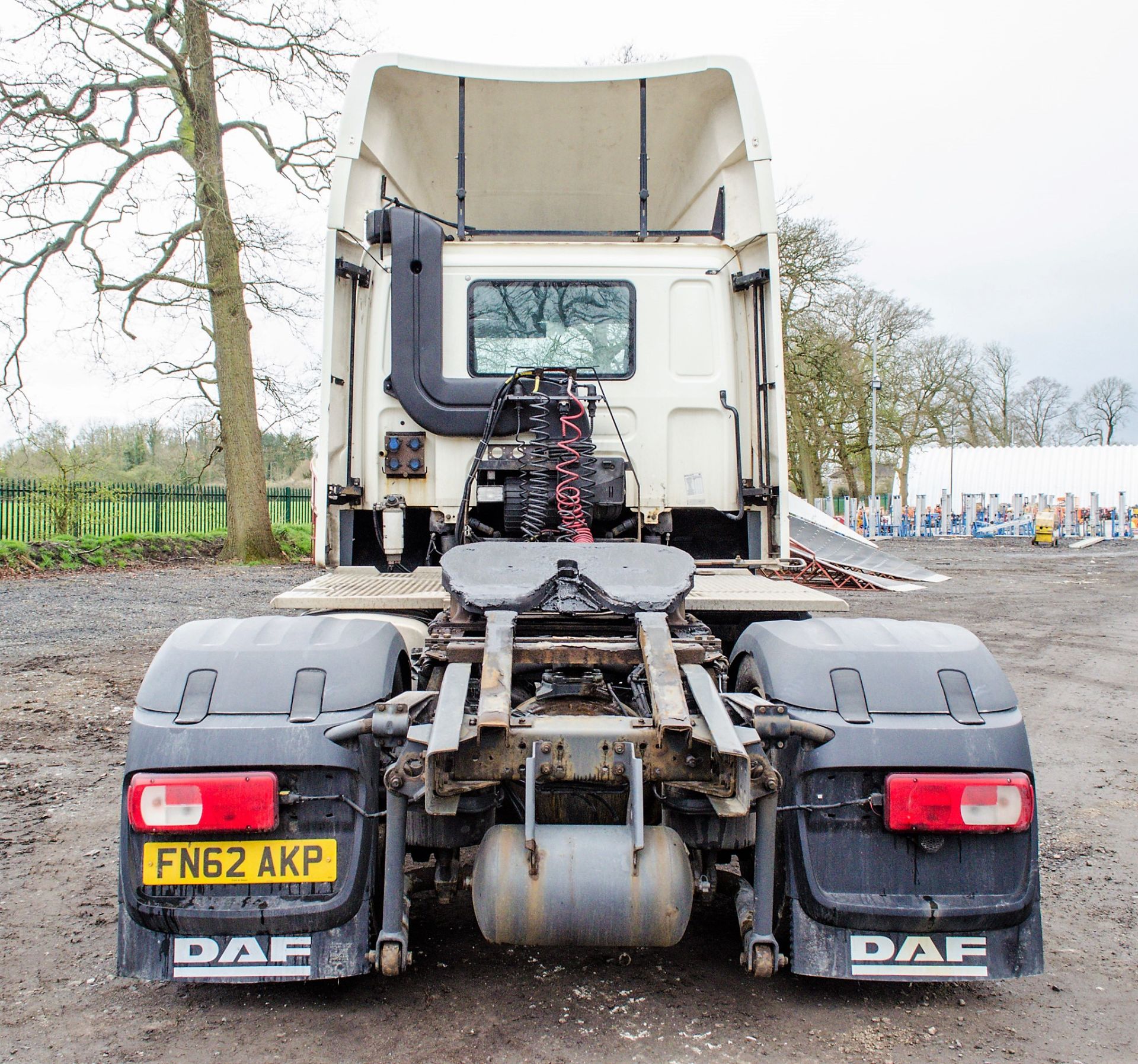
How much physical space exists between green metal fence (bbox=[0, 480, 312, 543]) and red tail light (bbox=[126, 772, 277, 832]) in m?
17.8

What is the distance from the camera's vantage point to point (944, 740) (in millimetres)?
2320

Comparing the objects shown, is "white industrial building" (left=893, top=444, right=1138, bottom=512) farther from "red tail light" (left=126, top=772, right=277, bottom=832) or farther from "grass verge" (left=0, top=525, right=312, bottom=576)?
"red tail light" (left=126, top=772, right=277, bottom=832)

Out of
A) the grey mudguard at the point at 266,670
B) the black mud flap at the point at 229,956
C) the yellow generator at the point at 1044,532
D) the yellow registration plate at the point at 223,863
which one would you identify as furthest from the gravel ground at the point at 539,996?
the yellow generator at the point at 1044,532

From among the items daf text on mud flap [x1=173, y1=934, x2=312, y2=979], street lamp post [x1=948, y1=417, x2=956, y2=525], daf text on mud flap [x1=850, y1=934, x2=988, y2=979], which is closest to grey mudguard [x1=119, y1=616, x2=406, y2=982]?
daf text on mud flap [x1=173, y1=934, x2=312, y2=979]

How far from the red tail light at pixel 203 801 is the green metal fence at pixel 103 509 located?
17842mm

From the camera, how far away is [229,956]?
2291mm

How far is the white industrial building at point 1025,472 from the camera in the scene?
55031 mm

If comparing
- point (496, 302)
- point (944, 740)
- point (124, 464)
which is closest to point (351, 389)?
point (496, 302)

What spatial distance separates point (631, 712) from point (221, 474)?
25272 millimetres

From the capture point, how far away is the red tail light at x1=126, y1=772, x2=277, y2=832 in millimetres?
2244

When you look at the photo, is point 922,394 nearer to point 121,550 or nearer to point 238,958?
point 121,550

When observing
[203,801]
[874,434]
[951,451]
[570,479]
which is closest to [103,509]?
[570,479]

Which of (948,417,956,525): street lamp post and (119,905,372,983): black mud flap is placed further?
(948,417,956,525): street lamp post

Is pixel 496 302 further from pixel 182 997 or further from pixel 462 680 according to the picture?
pixel 182 997
